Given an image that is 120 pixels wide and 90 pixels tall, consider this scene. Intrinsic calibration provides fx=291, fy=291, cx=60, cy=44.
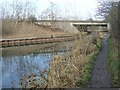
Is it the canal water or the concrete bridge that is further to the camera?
the concrete bridge

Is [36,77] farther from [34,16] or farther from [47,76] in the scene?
[34,16]

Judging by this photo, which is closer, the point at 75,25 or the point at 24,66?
the point at 24,66

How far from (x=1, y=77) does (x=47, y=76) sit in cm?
537

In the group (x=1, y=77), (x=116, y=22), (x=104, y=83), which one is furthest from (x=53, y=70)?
(x=1, y=77)

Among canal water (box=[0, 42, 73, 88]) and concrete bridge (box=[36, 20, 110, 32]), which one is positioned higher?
concrete bridge (box=[36, 20, 110, 32])

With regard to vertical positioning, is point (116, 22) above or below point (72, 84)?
above

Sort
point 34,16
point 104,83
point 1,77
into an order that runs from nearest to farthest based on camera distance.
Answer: point 104,83 < point 1,77 < point 34,16

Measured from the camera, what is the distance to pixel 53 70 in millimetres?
10008

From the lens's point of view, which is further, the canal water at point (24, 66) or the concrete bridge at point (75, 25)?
the concrete bridge at point (75, 25)

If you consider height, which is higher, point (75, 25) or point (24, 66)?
point (75, 25)

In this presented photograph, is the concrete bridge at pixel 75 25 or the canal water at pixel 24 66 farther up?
the concrete bridge at pixel 75 25

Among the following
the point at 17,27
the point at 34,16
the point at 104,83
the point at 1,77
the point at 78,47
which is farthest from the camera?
→ the point at 34,16

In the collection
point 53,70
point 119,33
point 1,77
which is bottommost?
point 1,77

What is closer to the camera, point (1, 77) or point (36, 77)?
point (36, 77)
